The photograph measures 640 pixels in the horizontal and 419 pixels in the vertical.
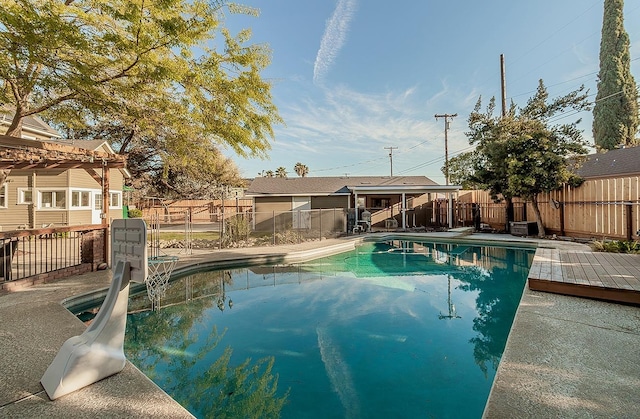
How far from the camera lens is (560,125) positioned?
1182 cm

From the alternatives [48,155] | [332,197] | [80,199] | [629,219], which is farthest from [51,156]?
[629,219]

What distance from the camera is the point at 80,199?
14703 millimetres

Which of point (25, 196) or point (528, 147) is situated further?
point (25, 196)

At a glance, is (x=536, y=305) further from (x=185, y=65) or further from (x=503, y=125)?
(x=503, y=125)

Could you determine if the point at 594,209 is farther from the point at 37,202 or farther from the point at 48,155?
the point at 37,202

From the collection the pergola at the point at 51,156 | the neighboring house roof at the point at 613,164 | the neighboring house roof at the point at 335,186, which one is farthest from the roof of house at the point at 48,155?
the neighboring house roof at the point at 613,164

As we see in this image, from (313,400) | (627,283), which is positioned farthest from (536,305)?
(313,400)

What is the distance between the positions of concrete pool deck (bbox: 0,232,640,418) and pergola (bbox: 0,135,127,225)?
2.85m

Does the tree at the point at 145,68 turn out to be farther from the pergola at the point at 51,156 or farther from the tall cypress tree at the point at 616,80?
the tall cypress tree at the point at 616,80

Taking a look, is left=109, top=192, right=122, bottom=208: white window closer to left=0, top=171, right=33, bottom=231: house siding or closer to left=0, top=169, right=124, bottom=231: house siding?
left=0, top=169, right=124, bottom=231: house siding

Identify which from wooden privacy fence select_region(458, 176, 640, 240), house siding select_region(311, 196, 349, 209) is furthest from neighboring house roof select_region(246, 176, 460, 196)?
wooden privacy fence select_region(458, 176, 640, 240)

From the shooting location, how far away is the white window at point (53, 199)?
13727mm

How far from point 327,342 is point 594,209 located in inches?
477

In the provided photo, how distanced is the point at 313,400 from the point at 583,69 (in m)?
19.1
